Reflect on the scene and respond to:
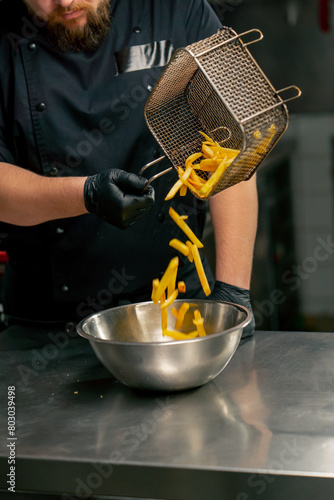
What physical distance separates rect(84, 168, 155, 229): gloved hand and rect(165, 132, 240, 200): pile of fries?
0.07 meters

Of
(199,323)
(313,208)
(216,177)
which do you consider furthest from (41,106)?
(313,208)

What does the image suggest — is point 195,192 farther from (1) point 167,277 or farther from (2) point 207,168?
(1) point 167,277

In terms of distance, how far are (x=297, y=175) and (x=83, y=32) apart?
2.29 meters

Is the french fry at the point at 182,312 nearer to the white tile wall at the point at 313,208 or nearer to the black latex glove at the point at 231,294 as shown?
the black latex glove at the point at 231,294

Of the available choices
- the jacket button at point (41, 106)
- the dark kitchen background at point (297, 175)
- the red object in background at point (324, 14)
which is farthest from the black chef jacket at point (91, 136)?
the red object in background at point (324, 14)

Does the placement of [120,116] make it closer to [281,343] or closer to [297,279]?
[281,343]

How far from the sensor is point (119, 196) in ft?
4.10

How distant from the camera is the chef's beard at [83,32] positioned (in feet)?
5.02

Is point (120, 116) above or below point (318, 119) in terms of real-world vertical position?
above

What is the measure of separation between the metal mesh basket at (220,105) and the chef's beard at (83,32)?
32 centimetres

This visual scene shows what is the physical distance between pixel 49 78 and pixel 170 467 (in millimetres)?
1082

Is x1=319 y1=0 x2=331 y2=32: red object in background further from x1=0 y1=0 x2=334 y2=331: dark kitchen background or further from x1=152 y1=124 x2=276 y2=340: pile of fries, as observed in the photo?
x1=152 y1=124 x2=276 y2=340: pile of fries

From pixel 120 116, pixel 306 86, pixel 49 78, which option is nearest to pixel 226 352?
pixel 120 116

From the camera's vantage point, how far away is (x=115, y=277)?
5.27 feet
